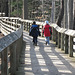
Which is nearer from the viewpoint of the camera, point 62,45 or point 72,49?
point 72,49

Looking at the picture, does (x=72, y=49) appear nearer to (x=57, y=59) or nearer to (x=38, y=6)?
(x=57, y=59)

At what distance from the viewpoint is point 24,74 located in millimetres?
7504

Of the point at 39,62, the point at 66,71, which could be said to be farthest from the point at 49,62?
the point at 66,71

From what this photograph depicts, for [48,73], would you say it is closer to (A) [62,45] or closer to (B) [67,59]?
(B) [67,59]

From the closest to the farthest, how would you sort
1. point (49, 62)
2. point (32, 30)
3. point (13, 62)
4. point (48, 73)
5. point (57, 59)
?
point (13, 62)
point (48, 73)
point (49, 62)
point (57, 59)
point (32, 30)

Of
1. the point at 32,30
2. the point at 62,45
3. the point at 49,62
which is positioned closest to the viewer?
the point at 49,62

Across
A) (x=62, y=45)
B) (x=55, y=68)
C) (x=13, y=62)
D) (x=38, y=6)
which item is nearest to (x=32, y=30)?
(x=62, y=45)

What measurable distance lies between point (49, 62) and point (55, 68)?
108 centimetres

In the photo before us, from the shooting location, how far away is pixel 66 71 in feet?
26.0

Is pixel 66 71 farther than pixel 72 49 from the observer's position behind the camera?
No

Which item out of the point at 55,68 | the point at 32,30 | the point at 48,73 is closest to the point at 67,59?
the point at 55,68

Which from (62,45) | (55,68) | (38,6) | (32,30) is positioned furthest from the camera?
(38,6)

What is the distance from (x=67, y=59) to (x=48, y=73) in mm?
2542

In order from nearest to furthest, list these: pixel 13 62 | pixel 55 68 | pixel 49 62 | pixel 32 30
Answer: pixel 13 62, pixel 55 68, pixel 49 62, pixel 32 30
